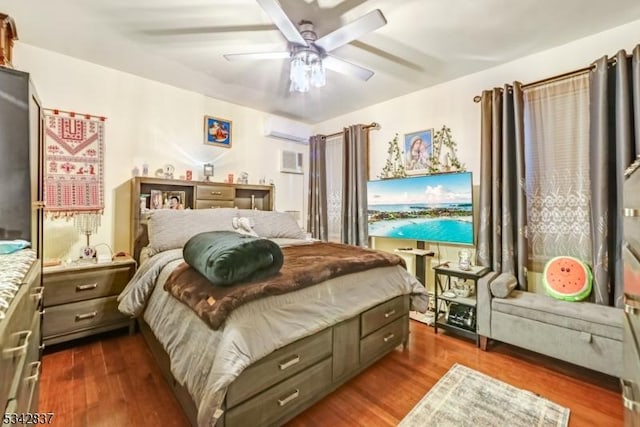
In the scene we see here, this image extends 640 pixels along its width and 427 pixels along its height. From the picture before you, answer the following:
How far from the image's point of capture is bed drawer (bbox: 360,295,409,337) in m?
1.87

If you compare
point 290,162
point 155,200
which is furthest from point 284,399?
point 290,162

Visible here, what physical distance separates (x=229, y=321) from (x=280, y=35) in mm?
2096

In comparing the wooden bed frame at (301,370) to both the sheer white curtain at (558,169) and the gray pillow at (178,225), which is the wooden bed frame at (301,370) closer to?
the gray pillow at (178,225)

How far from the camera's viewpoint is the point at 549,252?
2.37 metres

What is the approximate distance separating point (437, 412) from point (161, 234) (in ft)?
7.54

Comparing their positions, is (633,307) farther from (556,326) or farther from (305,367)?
(305,367)

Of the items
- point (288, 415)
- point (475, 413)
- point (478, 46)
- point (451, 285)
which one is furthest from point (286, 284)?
point (478, 46)

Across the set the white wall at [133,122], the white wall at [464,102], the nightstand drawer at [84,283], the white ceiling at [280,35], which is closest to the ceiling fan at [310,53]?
the white ceiling at [280,35]

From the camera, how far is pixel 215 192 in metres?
3.30

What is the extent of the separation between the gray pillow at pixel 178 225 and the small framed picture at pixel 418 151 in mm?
2138

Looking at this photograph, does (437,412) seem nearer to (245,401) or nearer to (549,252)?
(245,401)

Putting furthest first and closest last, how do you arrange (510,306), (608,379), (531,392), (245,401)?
(510,306) < (608,379) < (531,392) < (245,401)

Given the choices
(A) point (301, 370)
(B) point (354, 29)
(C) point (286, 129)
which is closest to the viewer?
(A) point (301, 370)

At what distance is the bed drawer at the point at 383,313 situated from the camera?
187 cm
